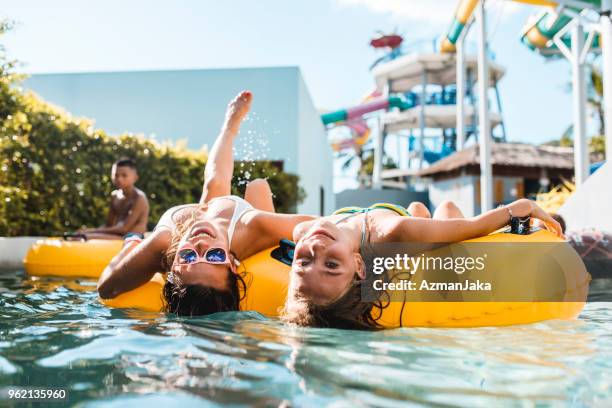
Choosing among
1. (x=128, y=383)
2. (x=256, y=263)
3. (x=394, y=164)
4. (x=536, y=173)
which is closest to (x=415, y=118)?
(x=536, y=173)

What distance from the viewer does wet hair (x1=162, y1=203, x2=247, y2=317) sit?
10.9ft

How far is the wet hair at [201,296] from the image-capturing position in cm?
333

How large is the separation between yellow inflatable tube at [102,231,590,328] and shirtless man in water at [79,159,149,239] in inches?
146

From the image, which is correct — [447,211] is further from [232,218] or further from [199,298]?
[199,298]

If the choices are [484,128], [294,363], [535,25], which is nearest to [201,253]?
[294,363]

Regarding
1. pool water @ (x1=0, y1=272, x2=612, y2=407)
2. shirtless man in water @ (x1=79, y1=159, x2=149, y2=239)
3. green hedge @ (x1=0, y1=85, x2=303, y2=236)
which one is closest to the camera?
pool water @ (x1=0, y1=272, x2=612, y2=407)

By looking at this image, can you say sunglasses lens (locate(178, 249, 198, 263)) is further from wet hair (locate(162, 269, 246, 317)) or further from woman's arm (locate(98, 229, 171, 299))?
woman's arm (locate(98, 229, 171, 299))

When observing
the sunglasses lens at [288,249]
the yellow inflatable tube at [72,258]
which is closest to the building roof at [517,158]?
the yellow inflatable tube at [72,258]

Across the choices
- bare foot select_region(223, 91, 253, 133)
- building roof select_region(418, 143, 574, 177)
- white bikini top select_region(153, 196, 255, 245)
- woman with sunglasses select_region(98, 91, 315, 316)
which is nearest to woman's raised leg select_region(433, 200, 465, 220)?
woman with sunglasses select_region(98, 91, 315, 316)

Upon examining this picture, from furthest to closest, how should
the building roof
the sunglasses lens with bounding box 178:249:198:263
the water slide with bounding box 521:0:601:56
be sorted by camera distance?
the building roof → the water slide with bounding box 521:0:601:56 → the sunglasses lens with bounding box 178:249:198:263

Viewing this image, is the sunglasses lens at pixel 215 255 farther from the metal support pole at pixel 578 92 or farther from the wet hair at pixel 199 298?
the metal support pole at pixel 578 92

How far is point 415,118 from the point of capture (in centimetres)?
2877

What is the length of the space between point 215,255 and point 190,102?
12938 mm

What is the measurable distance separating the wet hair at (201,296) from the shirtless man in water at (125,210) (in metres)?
4.26
